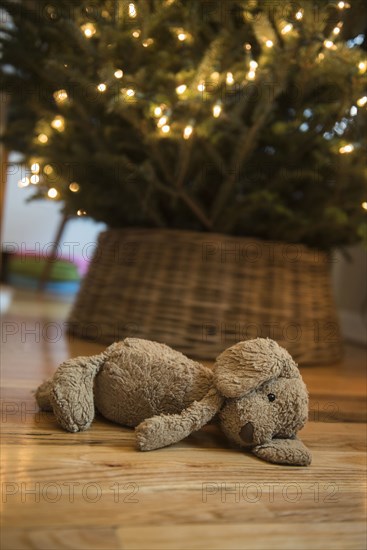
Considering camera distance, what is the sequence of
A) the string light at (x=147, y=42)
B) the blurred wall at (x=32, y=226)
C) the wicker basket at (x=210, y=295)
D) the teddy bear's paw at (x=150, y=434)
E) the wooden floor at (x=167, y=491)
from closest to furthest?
the wooden floor at (x=167, y=491)
the teddy bear's paw at (x=150, y=434)
the string light at (x=147, y=42)
the wicker basket at (x=210, y=295)
the blurred wall at (x=32, y=226)

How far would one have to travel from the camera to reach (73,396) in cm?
77

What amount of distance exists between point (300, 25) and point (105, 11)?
41 cm

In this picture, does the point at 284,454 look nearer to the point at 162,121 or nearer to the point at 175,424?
the point at 175,424

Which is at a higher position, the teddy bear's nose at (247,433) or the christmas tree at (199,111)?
the christmas tree at (199,111)

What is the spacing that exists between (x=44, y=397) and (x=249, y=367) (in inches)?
11.5

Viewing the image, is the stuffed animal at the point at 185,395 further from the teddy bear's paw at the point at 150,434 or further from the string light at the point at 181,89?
the string light at the point at 181,89

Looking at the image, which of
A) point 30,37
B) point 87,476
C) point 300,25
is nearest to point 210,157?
point 300,25

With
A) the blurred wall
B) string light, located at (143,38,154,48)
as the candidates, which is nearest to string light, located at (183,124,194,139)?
string light, located at (143,38,154,48)

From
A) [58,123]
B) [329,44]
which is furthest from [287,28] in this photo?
[58,123]

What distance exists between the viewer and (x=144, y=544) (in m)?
0.52

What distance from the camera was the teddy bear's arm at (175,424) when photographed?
731 mm

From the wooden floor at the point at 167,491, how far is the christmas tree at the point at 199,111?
0.60 m

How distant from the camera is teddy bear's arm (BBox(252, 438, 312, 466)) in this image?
29.7 inches

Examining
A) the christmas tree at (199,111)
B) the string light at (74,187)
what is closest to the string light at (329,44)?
the christmas tree at (199,111)
